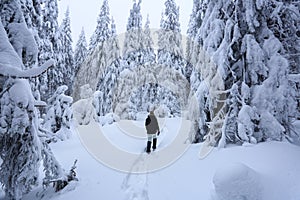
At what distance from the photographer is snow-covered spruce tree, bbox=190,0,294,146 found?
7.19 m

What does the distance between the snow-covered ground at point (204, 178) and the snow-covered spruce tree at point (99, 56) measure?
804 inches

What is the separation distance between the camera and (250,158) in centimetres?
602

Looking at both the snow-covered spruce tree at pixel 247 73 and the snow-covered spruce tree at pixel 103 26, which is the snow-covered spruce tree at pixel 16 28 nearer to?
the snow-covered spruce tree at pixel 247 73

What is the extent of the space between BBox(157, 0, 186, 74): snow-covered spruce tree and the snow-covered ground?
1002 inches

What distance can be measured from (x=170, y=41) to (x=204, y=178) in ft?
94.5

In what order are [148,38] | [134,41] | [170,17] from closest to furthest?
[134,41] → [148,38] → [170,17]

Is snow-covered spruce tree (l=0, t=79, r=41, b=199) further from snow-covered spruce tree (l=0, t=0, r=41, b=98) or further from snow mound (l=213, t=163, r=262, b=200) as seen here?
snow mound (l=213, t=163, r=262, b=200)

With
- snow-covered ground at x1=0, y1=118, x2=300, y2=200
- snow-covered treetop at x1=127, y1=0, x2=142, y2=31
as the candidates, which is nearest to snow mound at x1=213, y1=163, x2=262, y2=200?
snow-covered ground at x1=0, y1=118, x2=300, y2=200

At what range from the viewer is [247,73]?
25.4 ft

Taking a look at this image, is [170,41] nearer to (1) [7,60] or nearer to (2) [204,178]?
(2) [204,178]

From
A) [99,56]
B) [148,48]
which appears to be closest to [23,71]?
[99,56]

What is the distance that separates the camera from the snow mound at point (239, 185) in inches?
183

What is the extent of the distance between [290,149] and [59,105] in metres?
13.3

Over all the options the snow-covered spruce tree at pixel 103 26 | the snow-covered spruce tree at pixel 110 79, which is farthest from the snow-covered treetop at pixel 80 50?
the snow-covered spruce tree at pixel 110 79
